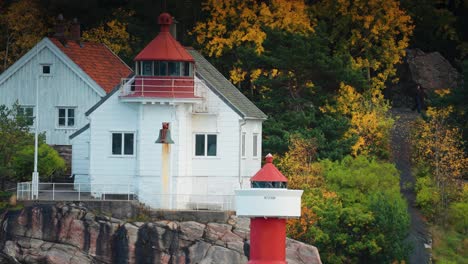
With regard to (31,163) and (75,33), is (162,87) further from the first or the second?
(75,33)

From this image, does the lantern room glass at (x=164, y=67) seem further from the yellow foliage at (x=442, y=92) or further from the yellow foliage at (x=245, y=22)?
the yellow foliage at (x=442, y=92)

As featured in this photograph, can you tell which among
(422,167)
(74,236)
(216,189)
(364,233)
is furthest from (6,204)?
(422,167)

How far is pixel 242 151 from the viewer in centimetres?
7262

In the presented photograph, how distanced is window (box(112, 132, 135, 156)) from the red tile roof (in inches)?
347

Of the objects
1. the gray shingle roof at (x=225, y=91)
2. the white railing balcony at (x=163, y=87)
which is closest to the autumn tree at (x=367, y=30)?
the gray shingle roof at (x=225, y=91)

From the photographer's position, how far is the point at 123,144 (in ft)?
235

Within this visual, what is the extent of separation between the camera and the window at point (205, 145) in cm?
7212

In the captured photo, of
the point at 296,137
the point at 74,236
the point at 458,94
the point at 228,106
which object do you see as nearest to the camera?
the point at 74,236

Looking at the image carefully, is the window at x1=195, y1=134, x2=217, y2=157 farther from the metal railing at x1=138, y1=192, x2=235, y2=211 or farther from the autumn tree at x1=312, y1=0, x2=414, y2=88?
the autumn tree at x1=312, y1=0, x2=414, y2=88

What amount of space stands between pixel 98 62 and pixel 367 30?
13725mm

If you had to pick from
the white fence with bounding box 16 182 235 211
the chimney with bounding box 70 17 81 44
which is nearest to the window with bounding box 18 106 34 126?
the chimney with bounding box 70 17 81 44

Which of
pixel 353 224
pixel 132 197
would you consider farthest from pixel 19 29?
pixel 353 224

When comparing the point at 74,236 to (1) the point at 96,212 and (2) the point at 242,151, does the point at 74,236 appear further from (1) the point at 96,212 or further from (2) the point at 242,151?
(2) the point at 242,151

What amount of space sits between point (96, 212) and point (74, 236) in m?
1.40
